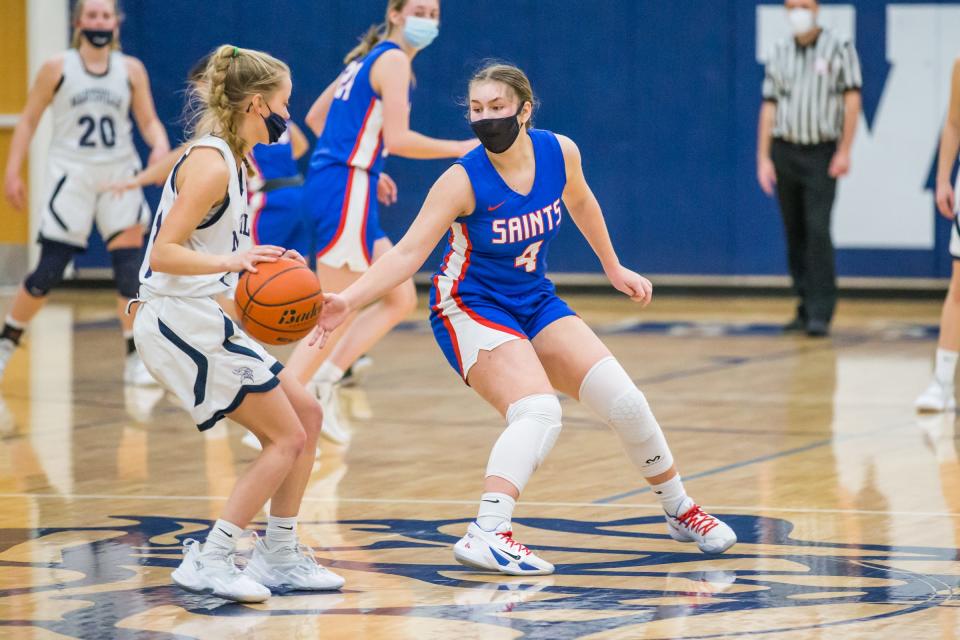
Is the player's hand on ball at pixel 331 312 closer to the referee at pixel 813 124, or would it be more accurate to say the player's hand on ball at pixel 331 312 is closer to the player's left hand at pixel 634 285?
the player's left hand at pixel 634 285

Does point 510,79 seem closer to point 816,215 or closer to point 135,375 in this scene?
point 135,375

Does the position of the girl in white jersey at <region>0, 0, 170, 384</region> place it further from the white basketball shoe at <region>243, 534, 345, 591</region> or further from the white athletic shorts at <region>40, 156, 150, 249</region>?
the white basketball shoe at <region>243, 534, 345, 591</region>

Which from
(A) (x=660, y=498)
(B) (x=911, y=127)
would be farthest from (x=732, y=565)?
(B) (x=911, y=127)

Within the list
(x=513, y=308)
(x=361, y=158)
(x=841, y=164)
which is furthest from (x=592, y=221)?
(x=841, y=164)

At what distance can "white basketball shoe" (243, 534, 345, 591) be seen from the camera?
4.82 meters

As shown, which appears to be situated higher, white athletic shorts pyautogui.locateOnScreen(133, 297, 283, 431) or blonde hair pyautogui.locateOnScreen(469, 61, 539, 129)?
blonde hair pyautogui.locateOnScreen(469, 61, 539, 129)

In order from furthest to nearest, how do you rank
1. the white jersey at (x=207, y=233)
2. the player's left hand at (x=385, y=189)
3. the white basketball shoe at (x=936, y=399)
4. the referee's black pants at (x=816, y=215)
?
the referee's black pants at (x=816, y=215)
the white basketball shoe at (x=936, y=399)
the player's left hand at (x=385, y=189)
the white jersey at (x=207, y=233)

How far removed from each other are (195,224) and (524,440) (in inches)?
47.8

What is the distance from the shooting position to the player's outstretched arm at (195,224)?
4574 millimetres

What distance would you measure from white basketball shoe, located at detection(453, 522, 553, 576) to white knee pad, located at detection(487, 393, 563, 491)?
168 millimetres

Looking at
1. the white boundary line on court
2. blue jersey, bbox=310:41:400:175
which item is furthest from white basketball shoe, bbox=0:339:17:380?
the white boundary line on court

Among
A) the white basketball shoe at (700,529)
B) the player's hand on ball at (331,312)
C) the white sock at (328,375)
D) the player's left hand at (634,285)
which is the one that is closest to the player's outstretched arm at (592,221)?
the player's left hand at (634,285)

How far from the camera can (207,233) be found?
4.79 m

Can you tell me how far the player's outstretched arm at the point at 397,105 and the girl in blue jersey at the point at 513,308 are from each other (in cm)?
183
